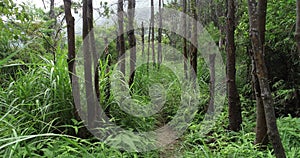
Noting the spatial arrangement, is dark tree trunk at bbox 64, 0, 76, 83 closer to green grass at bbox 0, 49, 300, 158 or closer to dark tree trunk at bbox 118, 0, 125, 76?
green grass at bbox 0, 49, 300, 158

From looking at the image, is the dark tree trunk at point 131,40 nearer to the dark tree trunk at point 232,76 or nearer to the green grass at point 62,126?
the green grass at point 62,126

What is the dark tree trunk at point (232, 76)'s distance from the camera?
322 cm

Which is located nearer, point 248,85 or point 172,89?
point 248,85

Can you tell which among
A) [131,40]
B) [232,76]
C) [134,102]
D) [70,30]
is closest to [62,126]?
[70,30]

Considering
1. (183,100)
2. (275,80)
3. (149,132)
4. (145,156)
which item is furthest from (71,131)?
(275,80)

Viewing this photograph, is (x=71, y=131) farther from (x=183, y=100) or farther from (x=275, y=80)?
(x=275, y=80)

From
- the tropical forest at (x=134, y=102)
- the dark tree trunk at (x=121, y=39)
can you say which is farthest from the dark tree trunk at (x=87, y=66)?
the dark tree trunk at (x=121, y=39)

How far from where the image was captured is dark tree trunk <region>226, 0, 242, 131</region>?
3225mm

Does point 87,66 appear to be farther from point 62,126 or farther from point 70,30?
point 62,126

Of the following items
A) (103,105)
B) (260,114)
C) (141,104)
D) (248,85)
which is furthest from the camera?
(248,85)

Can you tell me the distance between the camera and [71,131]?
2604 mm

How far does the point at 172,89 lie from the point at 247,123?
2073 mm

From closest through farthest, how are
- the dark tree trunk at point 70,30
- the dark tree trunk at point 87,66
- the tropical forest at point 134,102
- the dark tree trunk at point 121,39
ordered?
the tropical forest at point 134,102 < the dark tree trunk at point 70,30 < the dark tree trunk at point 87,66 < the dark tree trunk at point 121,39

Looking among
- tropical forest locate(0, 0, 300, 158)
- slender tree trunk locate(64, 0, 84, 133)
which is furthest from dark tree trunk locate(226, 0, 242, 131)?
slender tree trunk locate(64, 0, 84, 133)
